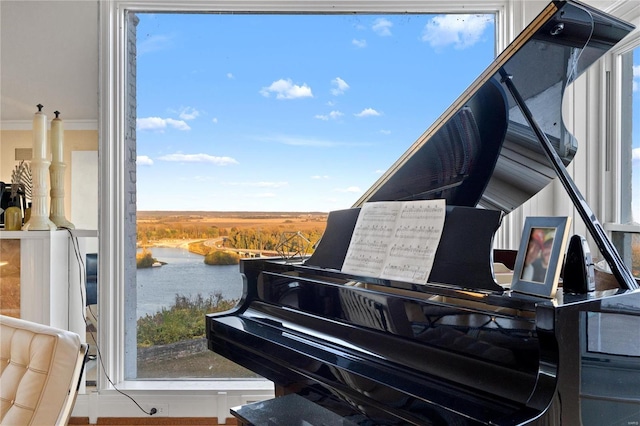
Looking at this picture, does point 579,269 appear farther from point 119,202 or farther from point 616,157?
point 119,202

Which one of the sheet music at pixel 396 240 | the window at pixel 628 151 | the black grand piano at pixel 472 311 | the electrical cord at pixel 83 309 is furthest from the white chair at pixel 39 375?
the window at pixel 628 151

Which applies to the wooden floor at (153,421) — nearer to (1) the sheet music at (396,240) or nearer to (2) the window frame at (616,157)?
(1) the sheet music at (396,240)

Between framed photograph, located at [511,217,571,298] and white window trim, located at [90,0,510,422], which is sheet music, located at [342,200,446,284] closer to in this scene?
framed photograph, located at [511,217,571,298]

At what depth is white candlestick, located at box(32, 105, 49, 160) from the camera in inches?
113

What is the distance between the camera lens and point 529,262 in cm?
135

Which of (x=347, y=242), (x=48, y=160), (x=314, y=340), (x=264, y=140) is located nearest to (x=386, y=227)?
(x=347, y=242)

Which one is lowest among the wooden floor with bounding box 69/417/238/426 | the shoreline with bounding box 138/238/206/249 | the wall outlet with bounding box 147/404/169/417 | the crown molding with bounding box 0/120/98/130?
the wooden floor with bounding box 69/417/238/426

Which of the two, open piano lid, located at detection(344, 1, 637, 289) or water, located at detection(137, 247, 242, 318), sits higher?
open piano lid, located at detection(344, 1, 637, 289)

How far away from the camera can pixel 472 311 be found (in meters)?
1.35

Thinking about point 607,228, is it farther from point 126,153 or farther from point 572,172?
point 126,153

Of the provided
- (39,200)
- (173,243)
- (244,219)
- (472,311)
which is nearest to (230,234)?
(244,219)

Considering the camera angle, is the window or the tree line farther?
the tree line

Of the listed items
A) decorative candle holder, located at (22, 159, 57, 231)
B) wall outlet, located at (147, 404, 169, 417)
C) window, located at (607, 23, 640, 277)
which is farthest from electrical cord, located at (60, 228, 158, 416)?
window, located at (607, 23, 640, 277)

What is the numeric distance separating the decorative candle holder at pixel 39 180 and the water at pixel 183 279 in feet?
2.20
